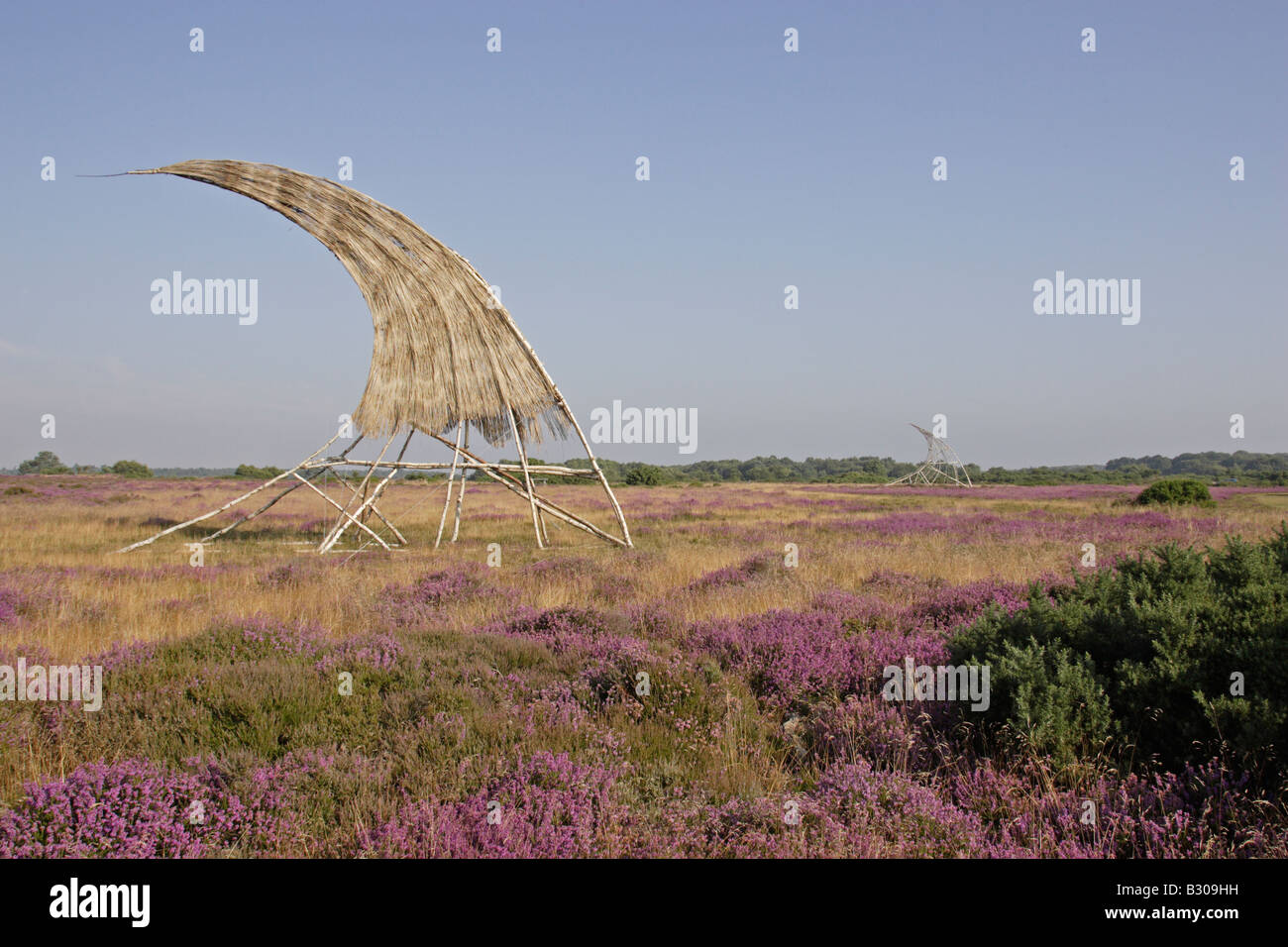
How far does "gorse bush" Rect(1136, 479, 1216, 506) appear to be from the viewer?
80.9 feet

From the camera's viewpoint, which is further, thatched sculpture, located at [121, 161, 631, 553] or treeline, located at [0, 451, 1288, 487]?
treeline, located at [0, 451, 1288, 487]

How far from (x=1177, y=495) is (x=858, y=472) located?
78.5m

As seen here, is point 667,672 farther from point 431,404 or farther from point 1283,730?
point 431,404

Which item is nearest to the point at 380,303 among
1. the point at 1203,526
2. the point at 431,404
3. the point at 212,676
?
the point at 431,404

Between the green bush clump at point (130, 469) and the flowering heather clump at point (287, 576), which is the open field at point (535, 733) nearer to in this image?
the flowering heather clump at point (287, 576)

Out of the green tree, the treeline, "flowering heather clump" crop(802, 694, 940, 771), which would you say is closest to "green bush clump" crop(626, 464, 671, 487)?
the treeline

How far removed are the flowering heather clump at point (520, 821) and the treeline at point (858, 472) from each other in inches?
1478

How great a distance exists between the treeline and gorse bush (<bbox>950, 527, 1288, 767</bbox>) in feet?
121

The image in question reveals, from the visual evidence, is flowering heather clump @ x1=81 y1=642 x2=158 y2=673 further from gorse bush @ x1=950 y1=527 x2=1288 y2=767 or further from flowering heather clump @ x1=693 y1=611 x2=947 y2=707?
gorse bush @ x1=950 y1=527 x2=1288 y2=767

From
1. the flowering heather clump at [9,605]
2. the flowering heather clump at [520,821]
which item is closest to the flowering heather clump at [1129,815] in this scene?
the flowering heather clump at [520,821]

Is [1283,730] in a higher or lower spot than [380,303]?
lower
